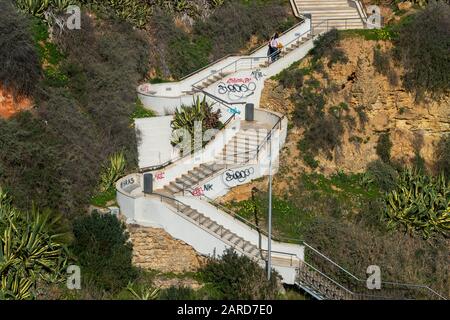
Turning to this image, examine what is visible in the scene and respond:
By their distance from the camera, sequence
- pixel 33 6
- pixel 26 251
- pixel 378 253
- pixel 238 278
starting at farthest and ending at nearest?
pixel 33 6
pixel 378 253
pixel 238 278
pixel 26 251

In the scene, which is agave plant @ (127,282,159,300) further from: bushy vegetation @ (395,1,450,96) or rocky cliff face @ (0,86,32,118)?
bushy vegetation @ (395,1,450,96)

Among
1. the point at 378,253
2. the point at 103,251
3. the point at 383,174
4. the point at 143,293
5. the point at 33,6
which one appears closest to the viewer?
the point at 143,293

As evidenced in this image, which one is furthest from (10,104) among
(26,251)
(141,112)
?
(26,251)

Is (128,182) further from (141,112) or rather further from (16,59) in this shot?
(16,59)

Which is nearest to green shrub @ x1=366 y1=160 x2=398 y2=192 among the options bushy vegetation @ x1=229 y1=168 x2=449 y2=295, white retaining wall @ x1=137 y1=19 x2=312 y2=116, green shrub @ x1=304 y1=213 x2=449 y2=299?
bushy vegetation @ x1=229 y1=168 x2=449 y2=295

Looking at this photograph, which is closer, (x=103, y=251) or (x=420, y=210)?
(x=103, y=251)
